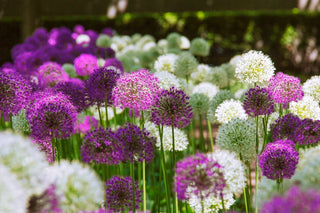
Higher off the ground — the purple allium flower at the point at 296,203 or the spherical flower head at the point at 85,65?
the spherical flower head at the point at 85,65

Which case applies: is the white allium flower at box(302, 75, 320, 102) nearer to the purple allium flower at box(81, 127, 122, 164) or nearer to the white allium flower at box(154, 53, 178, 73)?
the white allium flower at box(154, 53, 178, 73)

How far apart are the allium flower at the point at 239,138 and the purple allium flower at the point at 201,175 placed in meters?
0.93

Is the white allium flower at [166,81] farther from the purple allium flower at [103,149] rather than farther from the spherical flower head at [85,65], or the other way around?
the spherical flower head at [85,65]

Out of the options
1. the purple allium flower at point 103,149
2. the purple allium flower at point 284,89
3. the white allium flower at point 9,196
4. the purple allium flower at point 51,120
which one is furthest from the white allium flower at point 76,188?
the purple allium flower at point 284,89

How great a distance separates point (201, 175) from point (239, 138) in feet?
3.36

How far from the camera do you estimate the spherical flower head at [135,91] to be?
230cm

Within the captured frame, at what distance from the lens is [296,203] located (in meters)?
0.91

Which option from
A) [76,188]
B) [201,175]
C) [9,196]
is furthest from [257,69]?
[9,196]

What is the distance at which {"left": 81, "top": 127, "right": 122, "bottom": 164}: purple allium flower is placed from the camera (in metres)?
1.72

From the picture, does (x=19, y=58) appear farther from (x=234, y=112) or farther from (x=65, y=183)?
(x=65, y=183)

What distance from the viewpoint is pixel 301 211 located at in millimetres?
861

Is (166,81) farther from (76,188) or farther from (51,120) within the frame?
(76,188)

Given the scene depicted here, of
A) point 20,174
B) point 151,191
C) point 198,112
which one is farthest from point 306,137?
point 151,191

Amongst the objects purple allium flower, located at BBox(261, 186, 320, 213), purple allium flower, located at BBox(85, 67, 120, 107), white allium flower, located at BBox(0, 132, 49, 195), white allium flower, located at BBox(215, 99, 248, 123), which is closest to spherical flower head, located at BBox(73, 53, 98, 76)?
purple allium flower, located at BBox(85, 67, 120, 107)
